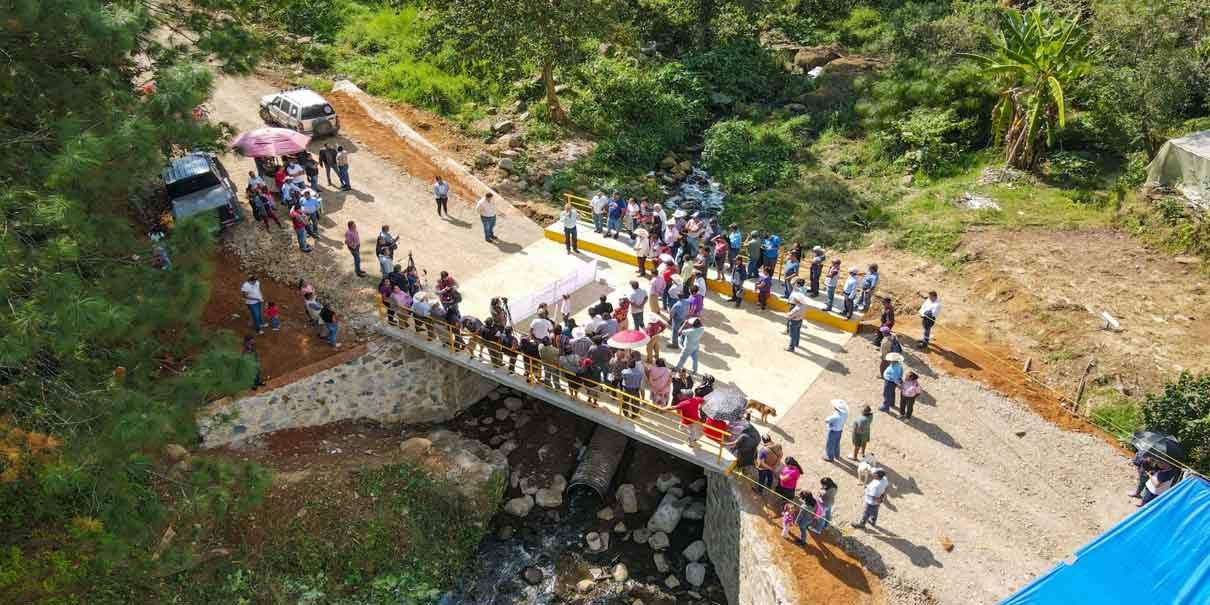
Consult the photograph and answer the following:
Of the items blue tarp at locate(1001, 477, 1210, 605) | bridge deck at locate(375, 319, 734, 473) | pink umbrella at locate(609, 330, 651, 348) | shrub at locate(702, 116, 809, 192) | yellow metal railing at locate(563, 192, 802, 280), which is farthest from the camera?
shrub at locate(702, 116, 809, 192)

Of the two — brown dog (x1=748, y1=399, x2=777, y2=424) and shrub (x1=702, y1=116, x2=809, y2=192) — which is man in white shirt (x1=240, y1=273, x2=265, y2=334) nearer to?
brown dog (x1=748, y1=399, x2=777, y2=424)

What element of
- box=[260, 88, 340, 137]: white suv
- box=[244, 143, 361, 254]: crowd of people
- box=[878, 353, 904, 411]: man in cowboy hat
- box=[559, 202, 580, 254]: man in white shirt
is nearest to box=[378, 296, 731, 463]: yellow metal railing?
box=[244, 143, 361, 254]: crowd of people

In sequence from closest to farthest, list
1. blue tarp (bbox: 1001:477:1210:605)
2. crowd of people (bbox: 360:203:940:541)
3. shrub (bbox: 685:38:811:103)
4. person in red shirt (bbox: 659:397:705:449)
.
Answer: blue tarp (bbox: 1001:477:1210:605) → crowd of people (bbox: 360:203:940:541) → person in red shirt (bbox: 659:397:705:449) → shrub (bbox: 685:38:811:103)

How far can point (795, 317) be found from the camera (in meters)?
19.1

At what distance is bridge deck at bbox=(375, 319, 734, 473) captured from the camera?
666 inches

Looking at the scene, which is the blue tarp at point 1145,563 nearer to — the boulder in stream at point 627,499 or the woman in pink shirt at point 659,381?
the woman in pink shirt at point 659,381

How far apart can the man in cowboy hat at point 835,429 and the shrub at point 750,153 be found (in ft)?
49.7

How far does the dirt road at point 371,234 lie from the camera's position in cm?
2244

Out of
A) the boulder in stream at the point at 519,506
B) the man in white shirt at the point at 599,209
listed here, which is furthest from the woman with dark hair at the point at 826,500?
the man in white shirt at the point at 599,209

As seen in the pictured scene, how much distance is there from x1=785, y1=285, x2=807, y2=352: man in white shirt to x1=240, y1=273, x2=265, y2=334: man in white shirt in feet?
39.5

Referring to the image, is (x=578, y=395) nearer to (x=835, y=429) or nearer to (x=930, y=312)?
(x=835, y=429)

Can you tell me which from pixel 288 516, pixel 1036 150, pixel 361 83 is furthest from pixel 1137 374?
pixel 361 83

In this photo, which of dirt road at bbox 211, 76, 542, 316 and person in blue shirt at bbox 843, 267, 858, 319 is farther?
dirt road at bbox 211, 76, 542, 316

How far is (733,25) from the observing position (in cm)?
3841
